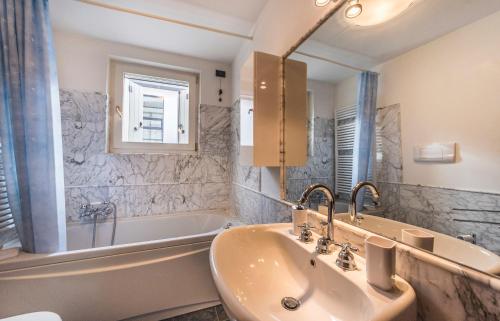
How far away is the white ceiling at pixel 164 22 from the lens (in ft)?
5.11

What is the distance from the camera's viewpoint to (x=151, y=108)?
2.30 meters

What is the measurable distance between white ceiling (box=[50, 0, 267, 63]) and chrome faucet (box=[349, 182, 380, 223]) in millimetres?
1536

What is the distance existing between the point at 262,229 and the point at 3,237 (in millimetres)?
1484

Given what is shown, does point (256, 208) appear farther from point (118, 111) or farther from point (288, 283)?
point (118, 111)

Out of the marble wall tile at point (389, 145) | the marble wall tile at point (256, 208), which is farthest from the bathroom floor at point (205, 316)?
the marble wall tile at point (389, 145)

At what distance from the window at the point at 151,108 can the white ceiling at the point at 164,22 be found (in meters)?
0.29

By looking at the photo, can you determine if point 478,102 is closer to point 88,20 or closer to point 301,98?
point 301,98

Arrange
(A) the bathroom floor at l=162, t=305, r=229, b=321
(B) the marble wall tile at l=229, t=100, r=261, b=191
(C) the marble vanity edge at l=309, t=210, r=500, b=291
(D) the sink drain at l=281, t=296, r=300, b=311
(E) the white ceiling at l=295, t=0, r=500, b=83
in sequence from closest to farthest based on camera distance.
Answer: (C) the marble vanity edge at l=309, t=210, r=500, b=291
(E) the white ceiling at l=295, t=0, r=500, b=83
(D) the sink drain at l=281, t=296, r=300, b=311
(A) the bathroom floor at l=162, t=305, r=229, b=321
(B) the marble wall tile at l=229, t=100, r=261, b=191

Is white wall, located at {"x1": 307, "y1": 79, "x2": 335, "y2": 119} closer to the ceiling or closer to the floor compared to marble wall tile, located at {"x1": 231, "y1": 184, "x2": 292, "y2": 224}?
closer to the ceiling

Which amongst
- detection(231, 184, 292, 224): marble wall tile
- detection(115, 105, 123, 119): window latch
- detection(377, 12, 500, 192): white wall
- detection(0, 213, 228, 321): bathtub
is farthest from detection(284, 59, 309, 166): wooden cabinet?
detection(115, 105, 123, 119): window latch

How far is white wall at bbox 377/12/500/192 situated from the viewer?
46 centimetres

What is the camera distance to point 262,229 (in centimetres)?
95

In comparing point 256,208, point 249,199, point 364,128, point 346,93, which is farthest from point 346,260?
point 249,199

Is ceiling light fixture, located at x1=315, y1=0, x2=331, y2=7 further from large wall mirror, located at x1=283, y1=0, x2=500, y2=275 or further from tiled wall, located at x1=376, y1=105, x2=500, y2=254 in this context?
tiled wall, located at x1=376, y1=105, x2=500, y2=254
